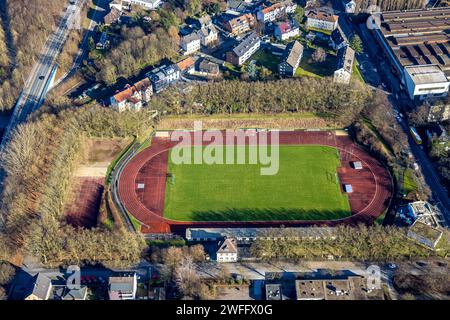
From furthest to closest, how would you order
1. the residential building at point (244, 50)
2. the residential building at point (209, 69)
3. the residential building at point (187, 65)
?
the residential building at point (244, 50) → the residential building at point (187, 65) → the residential building at point (209, 69)

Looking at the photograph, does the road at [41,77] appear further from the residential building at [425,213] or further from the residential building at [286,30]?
the residential building at [425,213]

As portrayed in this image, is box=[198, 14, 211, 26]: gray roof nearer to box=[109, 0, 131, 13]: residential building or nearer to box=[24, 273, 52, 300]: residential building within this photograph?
box=[109, 0, 131, 13]: residential building

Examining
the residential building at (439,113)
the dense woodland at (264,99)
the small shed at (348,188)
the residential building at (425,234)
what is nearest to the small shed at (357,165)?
the small shed at (348,188)

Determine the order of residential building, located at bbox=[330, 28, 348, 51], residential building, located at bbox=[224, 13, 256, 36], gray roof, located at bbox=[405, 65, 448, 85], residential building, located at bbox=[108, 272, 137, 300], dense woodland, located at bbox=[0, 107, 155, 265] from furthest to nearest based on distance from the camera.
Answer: residential building, located at bbox=[224, 13, 256, 36]
residential building, located at bbox=[330, 28, 348, 51]
gray roof, located at bbox=[405, 65, 448, 85]
dense woodland, located at bbox=[0, 107, 155, 265]
residential building, located at bbox=[108, 272, 137, 300]

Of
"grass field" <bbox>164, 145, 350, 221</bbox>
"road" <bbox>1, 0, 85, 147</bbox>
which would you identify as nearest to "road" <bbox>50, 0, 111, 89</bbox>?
"road" <bbox>1, 0, 85, 147</bbox>

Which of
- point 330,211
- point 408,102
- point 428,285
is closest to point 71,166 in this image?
point 330,211

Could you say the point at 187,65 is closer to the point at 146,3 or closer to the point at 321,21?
the point at 146,3
